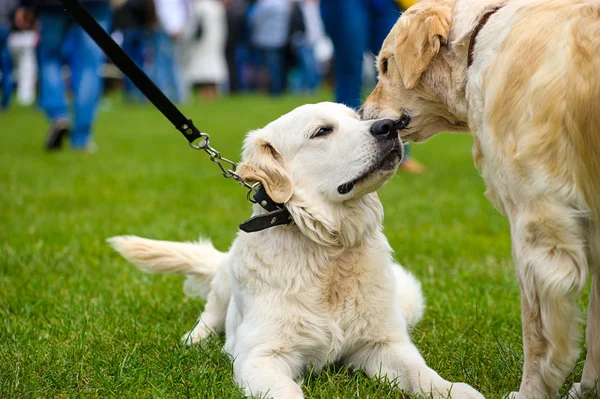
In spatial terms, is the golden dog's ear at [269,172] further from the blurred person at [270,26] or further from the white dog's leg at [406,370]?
the blurred person at [270,26]

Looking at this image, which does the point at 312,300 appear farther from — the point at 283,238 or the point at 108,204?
the point at 108,204

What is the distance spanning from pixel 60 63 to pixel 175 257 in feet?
21.7

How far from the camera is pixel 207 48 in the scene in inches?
941

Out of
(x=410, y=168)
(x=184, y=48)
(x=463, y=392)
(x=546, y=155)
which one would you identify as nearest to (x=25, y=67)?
(x=184, y=48)

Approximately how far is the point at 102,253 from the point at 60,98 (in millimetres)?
5212

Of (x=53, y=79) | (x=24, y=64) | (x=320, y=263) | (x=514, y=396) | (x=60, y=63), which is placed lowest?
(x=24, y=64)

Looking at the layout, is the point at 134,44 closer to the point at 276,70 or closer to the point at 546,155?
the point at 276,70

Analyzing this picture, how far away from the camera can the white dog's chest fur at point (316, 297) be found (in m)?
2.85

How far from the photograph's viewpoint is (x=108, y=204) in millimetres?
6496

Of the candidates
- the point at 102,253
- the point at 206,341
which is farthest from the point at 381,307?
the point at 102,253

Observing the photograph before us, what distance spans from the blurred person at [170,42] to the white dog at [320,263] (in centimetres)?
1776

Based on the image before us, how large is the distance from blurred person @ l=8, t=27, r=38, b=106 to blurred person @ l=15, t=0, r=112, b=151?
13.0 metres

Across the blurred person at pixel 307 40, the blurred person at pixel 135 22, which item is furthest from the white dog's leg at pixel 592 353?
the blurred person at pixel 307 40

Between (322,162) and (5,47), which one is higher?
(322,162)
